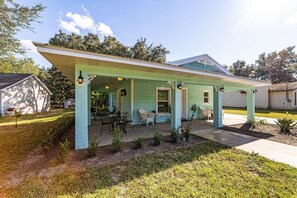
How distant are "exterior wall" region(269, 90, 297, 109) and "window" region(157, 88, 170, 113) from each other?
59.7 ft

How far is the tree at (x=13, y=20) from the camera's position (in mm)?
8297

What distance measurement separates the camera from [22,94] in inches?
634

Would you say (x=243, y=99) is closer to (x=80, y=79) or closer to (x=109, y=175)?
(x=80, y=79)

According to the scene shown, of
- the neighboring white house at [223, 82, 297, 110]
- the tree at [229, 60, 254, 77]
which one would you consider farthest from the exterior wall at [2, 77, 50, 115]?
the tree at [229, 60, 254, 77]

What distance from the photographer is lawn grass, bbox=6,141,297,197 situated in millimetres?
2650

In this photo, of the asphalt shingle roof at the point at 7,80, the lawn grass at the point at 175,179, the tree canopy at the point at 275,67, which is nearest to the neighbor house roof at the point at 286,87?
the tree canopy at the point at 275,67

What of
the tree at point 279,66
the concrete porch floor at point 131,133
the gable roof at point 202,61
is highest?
the tree at point 279,66

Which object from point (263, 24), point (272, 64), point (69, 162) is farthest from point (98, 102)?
point (272, 64)

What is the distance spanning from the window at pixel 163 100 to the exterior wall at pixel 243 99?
17.7 metres

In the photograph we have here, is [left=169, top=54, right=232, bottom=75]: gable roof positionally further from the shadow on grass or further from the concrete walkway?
the shadow on grass

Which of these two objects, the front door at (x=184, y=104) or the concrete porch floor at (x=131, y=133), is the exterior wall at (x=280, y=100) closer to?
the front door at (x=184, y=104)

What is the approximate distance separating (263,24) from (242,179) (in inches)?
398

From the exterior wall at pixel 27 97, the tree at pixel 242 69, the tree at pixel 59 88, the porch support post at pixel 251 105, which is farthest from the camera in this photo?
the tree at pixel 242 69

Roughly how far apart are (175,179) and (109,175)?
1.47 m
